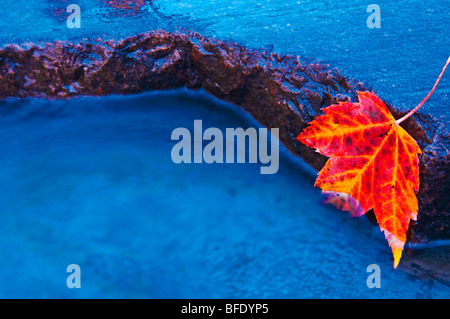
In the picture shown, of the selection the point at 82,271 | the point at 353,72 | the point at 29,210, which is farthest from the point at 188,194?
the point at 353,72

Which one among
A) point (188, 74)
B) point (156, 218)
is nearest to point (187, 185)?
point (156, 218)

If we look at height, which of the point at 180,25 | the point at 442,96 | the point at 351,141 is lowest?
the point at 351,141

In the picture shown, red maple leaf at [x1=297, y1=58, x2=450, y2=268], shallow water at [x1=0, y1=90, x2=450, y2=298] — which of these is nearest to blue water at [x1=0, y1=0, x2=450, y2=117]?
red maple leaf at [x1=297, y1=58, x2=450, y2=268]

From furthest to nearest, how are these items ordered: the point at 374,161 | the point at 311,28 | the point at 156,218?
the point at 311,28
the point at 156,218
the point at 374,161

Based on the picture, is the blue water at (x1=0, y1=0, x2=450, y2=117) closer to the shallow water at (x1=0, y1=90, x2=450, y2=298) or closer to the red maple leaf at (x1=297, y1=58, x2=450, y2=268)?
the red maple leaf at (x1=297, y1=58, x2=450, y2=268)

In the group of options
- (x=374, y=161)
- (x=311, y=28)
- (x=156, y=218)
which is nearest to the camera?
(x=374, y=161)

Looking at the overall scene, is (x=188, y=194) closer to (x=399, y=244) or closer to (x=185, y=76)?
(x=185, y=76)

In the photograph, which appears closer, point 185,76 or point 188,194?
point 188,194

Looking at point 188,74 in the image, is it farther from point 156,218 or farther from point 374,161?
point 374,161
